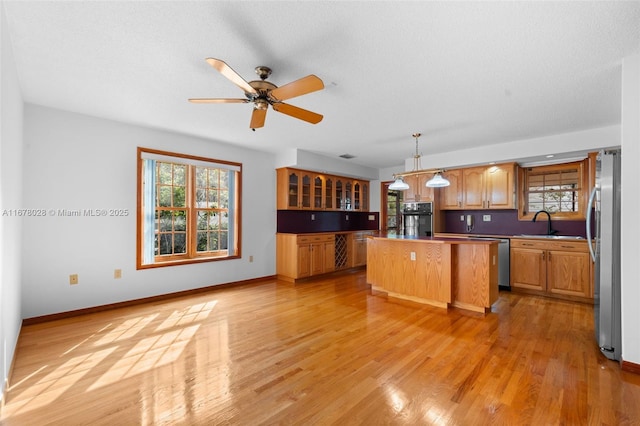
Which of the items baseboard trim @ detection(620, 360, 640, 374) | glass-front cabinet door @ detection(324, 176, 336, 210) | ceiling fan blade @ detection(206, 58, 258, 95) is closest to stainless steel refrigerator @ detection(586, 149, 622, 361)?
baseboard trim @ detection(620, 360, 640, 374)

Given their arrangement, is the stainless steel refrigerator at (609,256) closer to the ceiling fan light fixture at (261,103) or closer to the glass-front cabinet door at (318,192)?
the ceiling fan light fixture at (261,103)

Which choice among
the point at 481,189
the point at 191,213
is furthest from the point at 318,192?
the point at 481,189

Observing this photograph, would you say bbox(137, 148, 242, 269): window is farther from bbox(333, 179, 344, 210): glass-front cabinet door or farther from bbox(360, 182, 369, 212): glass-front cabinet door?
bbox(360, 182, 369, 212): glass-front cabinet door

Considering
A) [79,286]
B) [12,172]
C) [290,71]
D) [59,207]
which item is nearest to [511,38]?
[290,71]

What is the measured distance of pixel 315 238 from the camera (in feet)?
18.7

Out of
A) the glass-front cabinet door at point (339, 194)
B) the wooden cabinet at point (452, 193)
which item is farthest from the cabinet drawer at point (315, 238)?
the wooden cabinet at point (452, 193)

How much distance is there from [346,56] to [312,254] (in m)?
3.96

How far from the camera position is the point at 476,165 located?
5184mm

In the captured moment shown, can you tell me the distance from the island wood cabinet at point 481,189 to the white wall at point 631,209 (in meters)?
2.73

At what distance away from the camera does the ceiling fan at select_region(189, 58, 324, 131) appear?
6.52 ft

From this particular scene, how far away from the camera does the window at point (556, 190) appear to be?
15.1ft

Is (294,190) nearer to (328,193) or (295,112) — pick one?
(328,193)

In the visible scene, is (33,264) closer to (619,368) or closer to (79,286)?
(79,286)

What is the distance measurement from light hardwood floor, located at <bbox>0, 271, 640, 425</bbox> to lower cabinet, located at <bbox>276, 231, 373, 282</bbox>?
174cm
